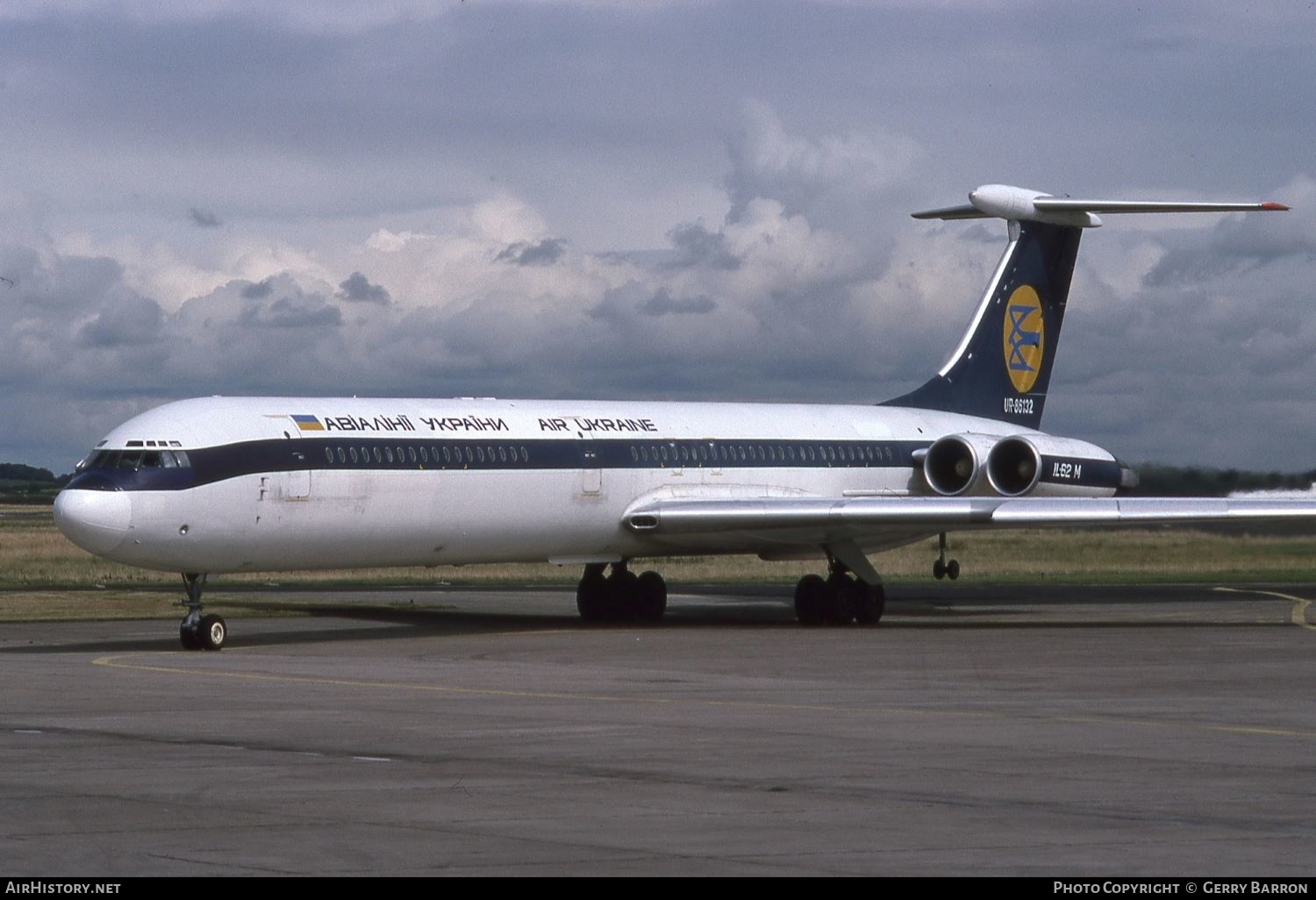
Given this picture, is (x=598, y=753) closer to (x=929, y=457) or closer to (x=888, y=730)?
(x=888, y=730)

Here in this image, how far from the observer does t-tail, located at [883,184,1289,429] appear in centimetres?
3800

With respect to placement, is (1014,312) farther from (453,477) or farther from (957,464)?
(453,477)

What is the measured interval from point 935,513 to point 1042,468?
191 inches

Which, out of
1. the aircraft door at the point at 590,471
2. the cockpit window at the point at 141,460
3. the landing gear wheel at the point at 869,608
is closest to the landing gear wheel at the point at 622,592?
the aircraft door at the point at 590,471

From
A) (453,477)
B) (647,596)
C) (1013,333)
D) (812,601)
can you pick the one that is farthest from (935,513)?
(1013,333)

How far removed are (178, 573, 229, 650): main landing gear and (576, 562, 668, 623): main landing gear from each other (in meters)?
9.30

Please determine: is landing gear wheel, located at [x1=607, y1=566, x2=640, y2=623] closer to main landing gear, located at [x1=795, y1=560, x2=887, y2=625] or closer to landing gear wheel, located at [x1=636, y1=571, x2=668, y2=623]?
landing gear wheel, located at [x1=636, y1=571, x2=668, y2=623]

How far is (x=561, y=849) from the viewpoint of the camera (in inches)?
396

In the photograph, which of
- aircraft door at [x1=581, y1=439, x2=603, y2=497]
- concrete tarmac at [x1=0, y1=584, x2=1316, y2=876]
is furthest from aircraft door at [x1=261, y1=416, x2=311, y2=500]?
aircraft door at [x1=581, y1=439, x2=603, y2=497]

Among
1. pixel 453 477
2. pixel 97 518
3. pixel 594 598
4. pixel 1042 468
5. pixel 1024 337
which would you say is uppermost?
pixel 1024 337

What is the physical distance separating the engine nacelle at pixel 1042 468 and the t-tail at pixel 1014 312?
3210 millimetres

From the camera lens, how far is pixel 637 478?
31250 millimetres

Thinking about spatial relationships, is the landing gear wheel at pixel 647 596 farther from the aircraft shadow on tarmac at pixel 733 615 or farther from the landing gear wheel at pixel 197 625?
the landing gear wheel at pixel 197 625
